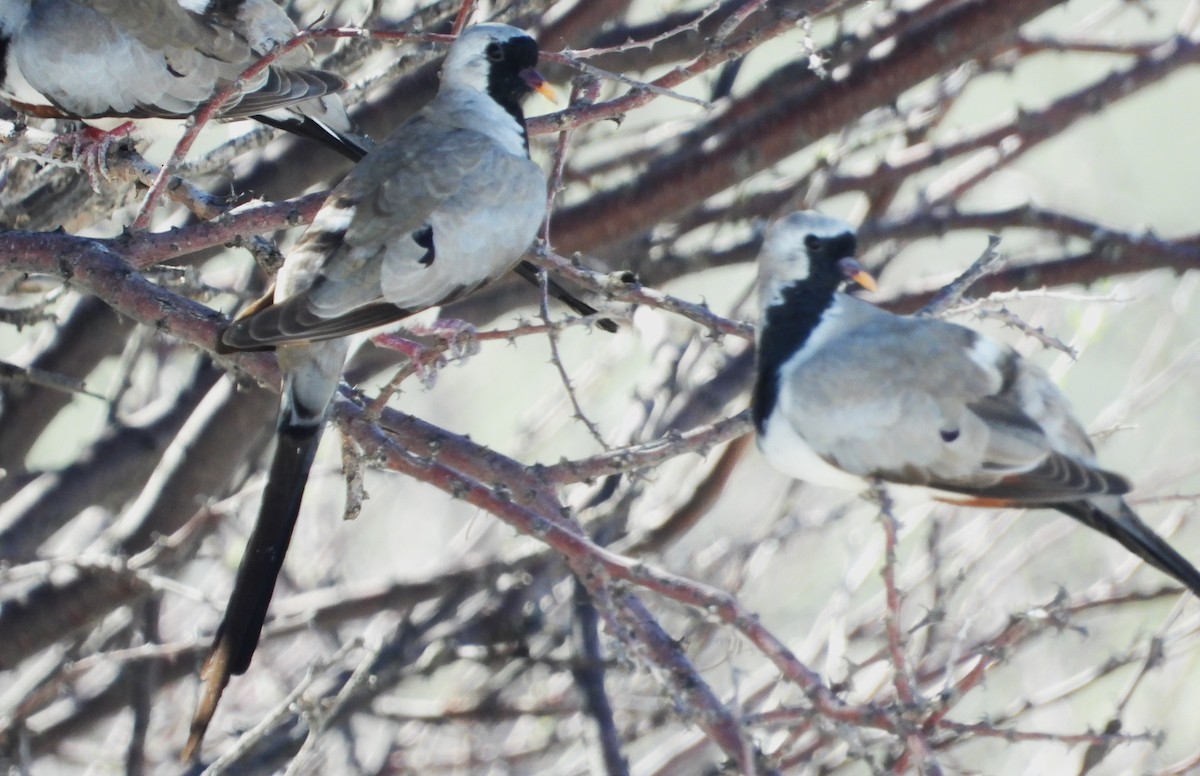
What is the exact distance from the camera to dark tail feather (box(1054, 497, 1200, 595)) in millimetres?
3098

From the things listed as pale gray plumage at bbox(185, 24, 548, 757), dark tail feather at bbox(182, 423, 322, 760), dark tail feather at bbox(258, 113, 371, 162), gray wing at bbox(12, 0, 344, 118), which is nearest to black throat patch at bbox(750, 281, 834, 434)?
pale gray plumage at bbox(185, 24, 548, 757)

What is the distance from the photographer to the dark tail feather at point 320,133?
13.5 feet

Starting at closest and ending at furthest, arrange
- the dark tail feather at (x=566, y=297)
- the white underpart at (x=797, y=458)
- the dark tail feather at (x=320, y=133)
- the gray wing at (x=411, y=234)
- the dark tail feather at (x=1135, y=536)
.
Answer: the dark tail feather at (x=1135, y=536), the white underpart at (x=797, y=458), the gray wing at (x=411, y=234), the dark tail feather at (x=566, y=297), the dark tail feather at (x=320, y=133)

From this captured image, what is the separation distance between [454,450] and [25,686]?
2356 mm

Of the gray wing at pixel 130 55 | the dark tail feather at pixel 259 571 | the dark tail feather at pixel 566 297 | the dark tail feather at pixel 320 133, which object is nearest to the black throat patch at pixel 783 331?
the dark tail feather at pixel 566 297

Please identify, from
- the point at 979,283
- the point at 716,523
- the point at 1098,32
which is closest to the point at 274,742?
the point at 979,283

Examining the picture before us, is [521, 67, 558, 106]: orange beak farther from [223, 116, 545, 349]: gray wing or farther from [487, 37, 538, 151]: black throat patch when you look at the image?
[223, 116, 545, 349]: gray wing

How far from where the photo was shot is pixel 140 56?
423cm

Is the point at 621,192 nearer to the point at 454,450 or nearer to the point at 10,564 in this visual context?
the point at 454,450

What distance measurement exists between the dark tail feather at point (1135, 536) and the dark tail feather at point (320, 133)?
6.62 ft

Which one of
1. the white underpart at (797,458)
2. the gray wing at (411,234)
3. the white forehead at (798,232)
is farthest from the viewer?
the white forehead at (798,232)

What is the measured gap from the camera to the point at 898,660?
8.27 feet

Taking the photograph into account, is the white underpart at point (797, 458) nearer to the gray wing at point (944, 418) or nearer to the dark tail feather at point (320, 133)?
the gray wing at point (944, 418)

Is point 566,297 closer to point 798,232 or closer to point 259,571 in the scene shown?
point 798,232
